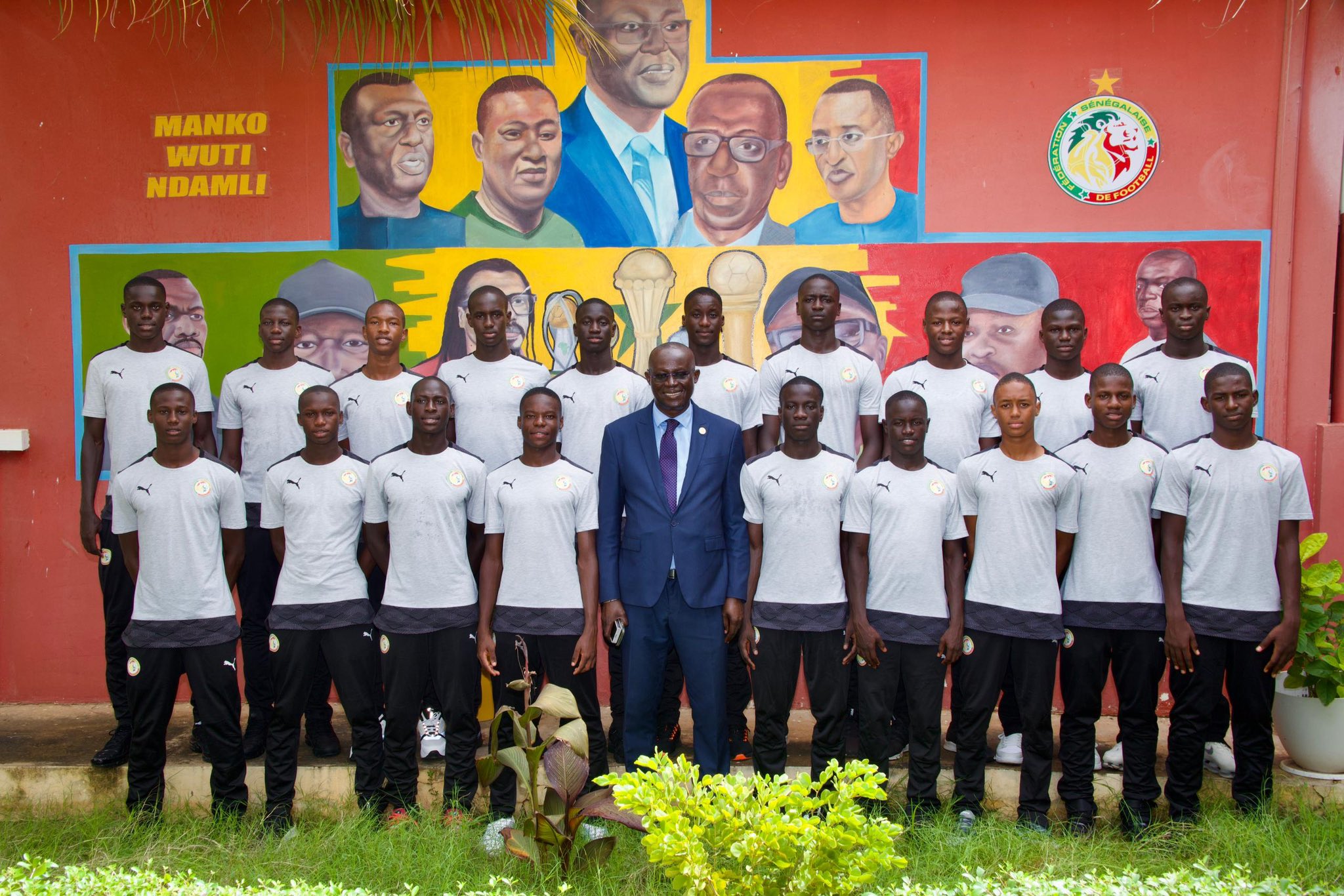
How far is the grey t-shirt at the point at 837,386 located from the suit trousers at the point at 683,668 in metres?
1.04

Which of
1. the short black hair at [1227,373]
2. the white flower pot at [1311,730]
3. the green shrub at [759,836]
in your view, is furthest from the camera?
the white flower pot at [1311,730]

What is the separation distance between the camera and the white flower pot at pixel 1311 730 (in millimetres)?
4621

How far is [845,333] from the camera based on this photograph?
5805 millimetres

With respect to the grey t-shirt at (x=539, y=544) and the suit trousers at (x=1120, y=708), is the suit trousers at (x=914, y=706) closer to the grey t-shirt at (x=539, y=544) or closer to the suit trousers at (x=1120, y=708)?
the suit trousers at (x=1120, y=708)

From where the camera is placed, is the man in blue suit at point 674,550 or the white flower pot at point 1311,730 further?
the white flower pot at point 1311,730

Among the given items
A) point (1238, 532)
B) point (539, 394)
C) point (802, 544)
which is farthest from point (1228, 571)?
point (539, 394)

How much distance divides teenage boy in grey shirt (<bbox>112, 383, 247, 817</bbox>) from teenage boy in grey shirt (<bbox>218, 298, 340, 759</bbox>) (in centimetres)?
48

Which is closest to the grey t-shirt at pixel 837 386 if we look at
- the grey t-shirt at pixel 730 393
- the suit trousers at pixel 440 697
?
the grey t-shirt at pixel 730 393

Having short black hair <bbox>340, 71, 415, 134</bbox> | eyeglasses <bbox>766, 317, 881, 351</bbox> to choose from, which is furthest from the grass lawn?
short black hair <bbox>340, 71, 415, 134</bbox>

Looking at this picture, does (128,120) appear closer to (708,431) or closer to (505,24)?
(505,24)

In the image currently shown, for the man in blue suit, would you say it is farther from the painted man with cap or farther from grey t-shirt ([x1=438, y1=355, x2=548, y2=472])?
the painted man with cap

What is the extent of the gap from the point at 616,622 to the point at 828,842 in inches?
59.6

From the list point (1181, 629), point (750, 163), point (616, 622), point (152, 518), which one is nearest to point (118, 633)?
point (152, 518)

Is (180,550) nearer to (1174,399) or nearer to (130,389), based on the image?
(130,389)
